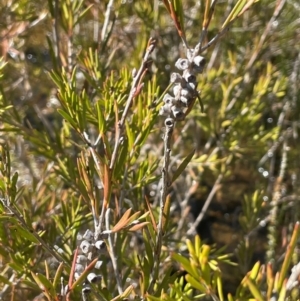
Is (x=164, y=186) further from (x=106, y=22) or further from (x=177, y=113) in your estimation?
(x=106, y=22)

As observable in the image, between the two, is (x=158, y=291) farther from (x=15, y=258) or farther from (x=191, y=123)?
(x=191, y=123)

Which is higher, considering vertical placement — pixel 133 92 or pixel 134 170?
pixel 133 92

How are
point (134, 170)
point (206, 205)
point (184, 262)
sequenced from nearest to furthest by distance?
1. point (184, 262)
2. point (134, 170)
3. point (206, 205)

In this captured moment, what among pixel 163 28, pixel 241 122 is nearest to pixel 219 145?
pixel 241 122

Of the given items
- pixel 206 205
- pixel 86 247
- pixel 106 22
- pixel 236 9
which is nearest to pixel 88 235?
pixel 86 247

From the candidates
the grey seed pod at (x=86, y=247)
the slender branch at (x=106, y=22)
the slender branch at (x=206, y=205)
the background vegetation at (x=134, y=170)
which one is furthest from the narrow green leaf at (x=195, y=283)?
the slender branch at (x=206, y=205)

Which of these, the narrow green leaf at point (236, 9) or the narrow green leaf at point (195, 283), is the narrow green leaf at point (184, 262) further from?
the narrow green leaf at point (236, 9)

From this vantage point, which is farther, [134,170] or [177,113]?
[134,170]

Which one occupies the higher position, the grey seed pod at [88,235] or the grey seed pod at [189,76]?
the grey seed pod at [189,76]
